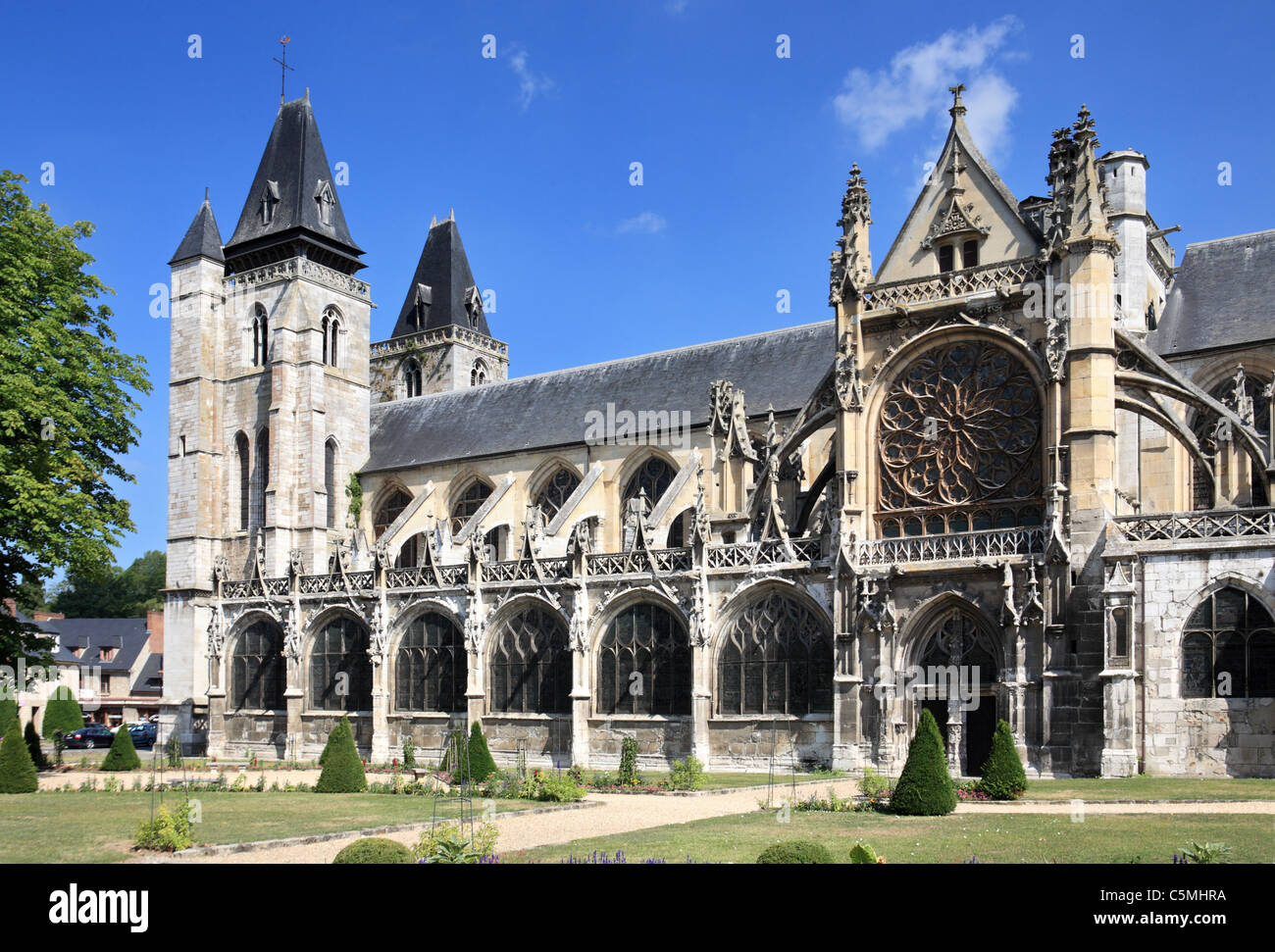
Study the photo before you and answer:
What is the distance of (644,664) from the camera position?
31859 millimetres

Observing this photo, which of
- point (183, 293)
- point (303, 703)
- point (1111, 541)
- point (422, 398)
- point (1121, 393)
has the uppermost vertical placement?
point (183, 293)

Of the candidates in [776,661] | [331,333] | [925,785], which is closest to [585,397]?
[331,333]

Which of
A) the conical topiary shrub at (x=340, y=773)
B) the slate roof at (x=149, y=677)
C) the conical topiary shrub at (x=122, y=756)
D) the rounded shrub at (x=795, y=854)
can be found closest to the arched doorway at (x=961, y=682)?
the conical topiary shrub at (x=340, y=773)

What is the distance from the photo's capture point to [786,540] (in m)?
29.3

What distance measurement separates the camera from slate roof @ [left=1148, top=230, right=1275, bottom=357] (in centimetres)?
3159

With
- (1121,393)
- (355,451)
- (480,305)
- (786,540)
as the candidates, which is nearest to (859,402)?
(786,540)

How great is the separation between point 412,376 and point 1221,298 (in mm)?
40054

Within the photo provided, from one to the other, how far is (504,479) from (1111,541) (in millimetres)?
24242

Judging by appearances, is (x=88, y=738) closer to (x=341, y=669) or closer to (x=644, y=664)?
(x=341, y=669)

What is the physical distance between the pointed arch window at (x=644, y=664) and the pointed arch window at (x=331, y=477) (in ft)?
62.8

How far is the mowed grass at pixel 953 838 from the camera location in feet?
43.6

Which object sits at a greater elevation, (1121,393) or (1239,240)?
(1239,240)

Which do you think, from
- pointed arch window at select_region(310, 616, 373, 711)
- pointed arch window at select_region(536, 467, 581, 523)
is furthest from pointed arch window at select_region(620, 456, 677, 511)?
pointed arch window at select_region(310, 616, 373, 711)
